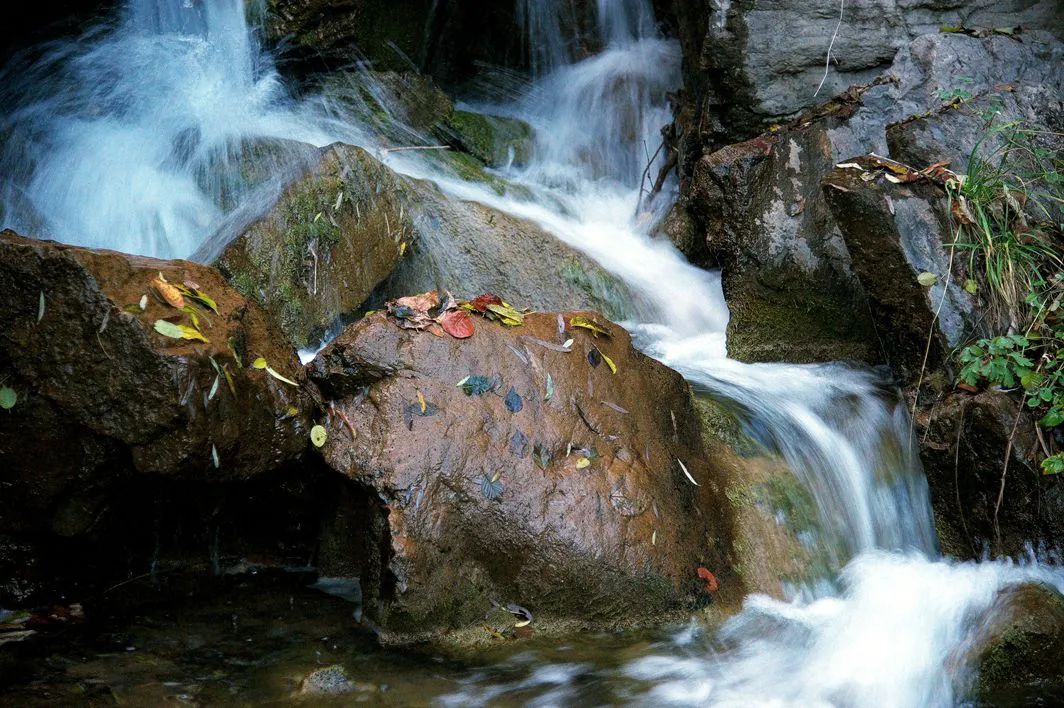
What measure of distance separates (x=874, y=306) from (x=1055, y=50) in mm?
2460

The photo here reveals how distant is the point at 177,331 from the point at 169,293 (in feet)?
0.67

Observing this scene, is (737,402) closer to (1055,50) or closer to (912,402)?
(912,402)

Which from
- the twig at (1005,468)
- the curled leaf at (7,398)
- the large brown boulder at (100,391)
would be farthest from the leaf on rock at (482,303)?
the twig at (1005,468)

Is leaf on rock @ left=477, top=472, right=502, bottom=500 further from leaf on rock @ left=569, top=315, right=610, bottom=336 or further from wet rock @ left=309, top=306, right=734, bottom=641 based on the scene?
leaf on rock @ left=569, top=315, right=610, bottom=336

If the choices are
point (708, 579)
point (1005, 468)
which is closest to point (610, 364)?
point (708, 579)

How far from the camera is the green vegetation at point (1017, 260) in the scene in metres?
3.94

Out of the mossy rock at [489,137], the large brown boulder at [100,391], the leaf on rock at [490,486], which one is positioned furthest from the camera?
the mossy rock at [489,137]

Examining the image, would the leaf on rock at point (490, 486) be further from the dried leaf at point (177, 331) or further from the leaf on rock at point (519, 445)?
the dried leaf at point (177, 331)

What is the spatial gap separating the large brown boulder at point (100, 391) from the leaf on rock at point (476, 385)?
760 millimetres

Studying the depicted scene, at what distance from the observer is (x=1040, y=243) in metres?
4.32

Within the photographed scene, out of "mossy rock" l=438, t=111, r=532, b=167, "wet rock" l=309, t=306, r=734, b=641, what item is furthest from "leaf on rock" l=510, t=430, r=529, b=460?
"mossy rock" l=438, t=111, r=532, b=167

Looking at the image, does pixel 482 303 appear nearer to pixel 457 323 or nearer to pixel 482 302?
pixel 482 302

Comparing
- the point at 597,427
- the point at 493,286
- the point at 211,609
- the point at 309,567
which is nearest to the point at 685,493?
the point at 597,427

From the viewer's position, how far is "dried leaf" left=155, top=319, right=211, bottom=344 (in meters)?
3.27
